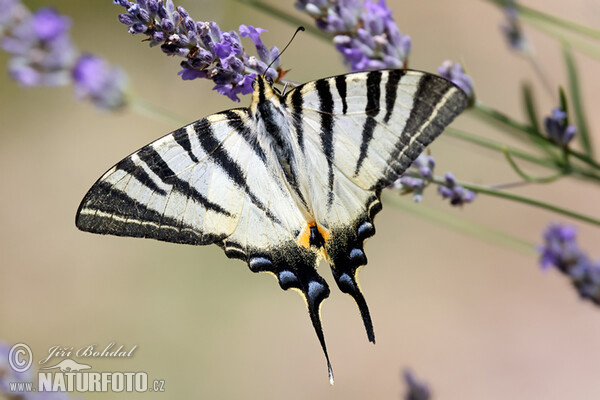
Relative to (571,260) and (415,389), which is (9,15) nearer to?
(415,389)

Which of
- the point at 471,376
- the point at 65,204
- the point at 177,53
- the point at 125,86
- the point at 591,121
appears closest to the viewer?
the point at 177,53

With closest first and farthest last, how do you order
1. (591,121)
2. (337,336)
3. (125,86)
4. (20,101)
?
(125,86), (337,336), (591,121), (20,101)

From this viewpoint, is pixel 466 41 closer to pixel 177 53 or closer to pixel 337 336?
pixel 337 336

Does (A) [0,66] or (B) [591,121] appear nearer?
(B) [591,121]

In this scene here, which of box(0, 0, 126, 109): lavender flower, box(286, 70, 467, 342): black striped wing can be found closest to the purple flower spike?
box(0, 0, 126, 109): lavender flower

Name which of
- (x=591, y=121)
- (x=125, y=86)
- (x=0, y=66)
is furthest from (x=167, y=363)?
(x=591, y=121)

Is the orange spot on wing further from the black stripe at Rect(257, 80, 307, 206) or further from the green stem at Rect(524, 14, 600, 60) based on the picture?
the green stem at Rect(524, 14, 600, 60)

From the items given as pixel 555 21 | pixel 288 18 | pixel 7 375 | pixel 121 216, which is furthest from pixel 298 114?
pixel 7 375
